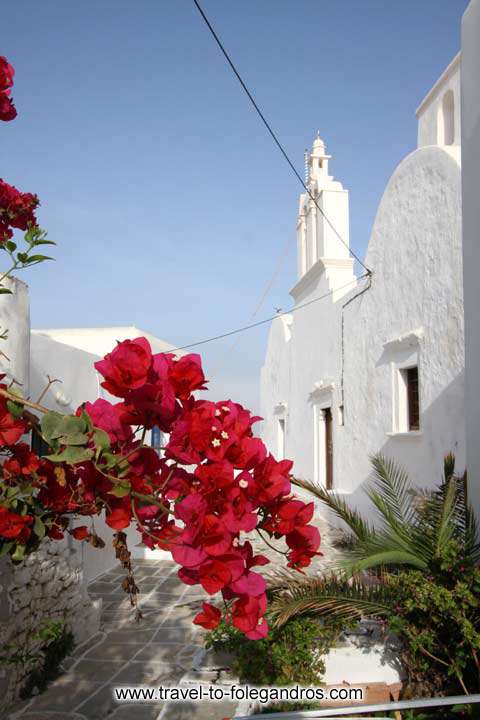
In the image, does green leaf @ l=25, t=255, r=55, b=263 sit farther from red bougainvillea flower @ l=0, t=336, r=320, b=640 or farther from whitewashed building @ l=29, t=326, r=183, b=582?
whitewashed building @ l=29, t=326, r=183, b=582

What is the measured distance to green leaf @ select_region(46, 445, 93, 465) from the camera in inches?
36.0

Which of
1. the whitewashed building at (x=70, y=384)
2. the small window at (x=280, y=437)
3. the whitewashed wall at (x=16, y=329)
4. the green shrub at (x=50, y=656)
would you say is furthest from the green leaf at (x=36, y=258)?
the small window at (x=280, y=437)

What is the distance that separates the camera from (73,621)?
4.59 meters

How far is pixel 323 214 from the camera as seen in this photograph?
10.7 m

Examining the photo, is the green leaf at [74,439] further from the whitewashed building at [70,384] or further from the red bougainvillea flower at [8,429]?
the whitewashed building at [70,384]

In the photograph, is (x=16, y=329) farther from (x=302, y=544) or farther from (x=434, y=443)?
(x=434, y=443)

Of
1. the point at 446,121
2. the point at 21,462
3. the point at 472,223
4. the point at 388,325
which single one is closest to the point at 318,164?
the point at 446,121

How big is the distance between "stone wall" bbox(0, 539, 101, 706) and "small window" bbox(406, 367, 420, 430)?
4108mm

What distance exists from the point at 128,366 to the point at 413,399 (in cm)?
674

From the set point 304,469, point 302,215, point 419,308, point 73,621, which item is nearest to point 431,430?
point 419,308

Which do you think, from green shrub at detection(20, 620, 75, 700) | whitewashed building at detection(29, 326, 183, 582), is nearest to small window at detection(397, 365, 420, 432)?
whitewashed building at detection(29, 326, 183, 582)

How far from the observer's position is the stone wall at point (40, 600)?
11.3 ft

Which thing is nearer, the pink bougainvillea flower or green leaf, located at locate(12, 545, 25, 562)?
the pink bougainvillea flower

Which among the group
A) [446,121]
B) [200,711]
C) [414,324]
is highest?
[446,121]
